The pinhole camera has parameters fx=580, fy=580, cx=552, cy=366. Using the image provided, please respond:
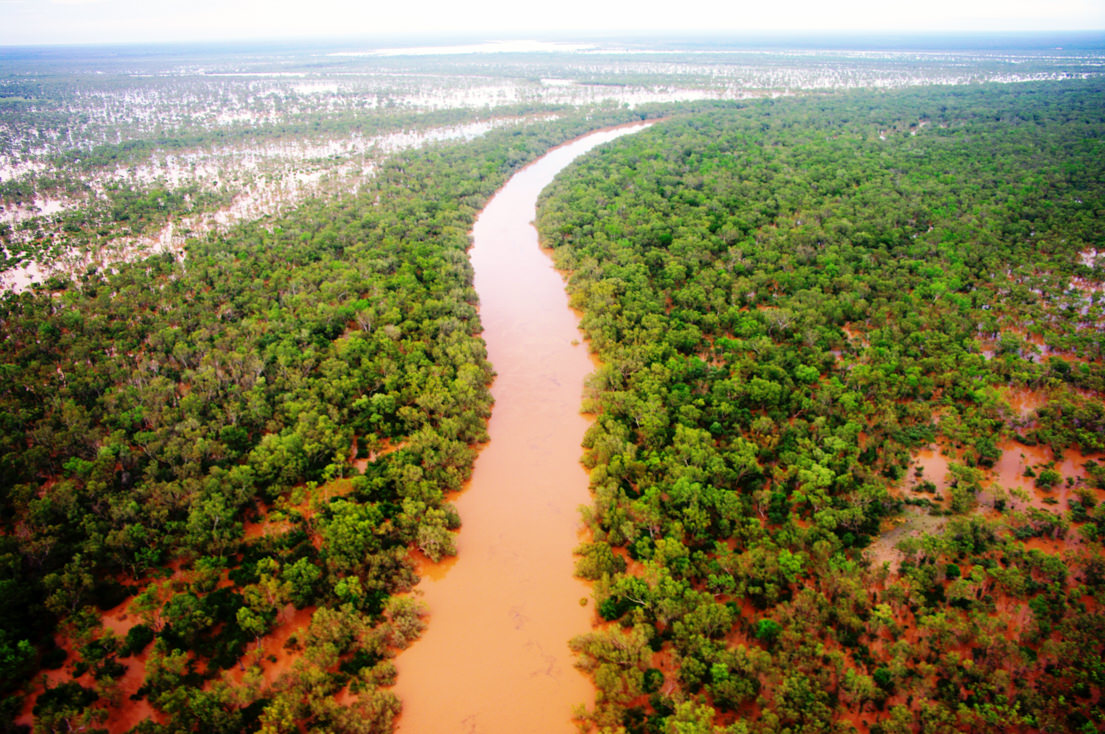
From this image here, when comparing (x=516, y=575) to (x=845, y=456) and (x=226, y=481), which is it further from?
(x=845, y=456)

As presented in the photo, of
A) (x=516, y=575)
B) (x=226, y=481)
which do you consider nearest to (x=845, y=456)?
(x=516, y=575)

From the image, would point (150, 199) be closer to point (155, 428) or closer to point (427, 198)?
point (427, 198)

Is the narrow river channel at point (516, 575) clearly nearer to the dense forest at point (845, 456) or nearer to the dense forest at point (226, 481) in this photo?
the dense forest at point (226, 481)

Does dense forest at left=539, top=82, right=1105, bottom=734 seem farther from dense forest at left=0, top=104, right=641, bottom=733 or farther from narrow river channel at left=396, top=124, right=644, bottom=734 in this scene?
dense forest at left=0, top=104, right=641, bottom=733

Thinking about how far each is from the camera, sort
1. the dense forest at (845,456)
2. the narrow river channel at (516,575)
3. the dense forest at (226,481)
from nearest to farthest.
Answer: the dense forest at (845,456)
the dense forest at (226,481)
the narrow river channel at (516,575)

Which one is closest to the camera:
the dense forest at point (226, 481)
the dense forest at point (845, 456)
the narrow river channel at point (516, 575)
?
the dense forest at point (845, 456)

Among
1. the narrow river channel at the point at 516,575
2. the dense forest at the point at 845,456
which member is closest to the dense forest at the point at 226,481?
the narrow river channel at the point at 516,575
